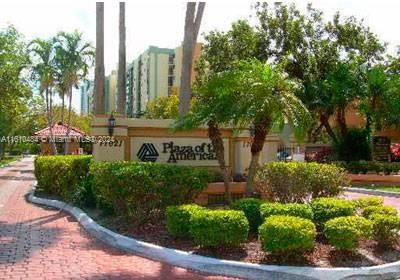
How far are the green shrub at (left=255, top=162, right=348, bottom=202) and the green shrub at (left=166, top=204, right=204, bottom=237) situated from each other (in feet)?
10.3

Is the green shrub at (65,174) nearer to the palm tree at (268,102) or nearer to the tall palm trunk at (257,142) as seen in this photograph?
the tall palm trunk at (257,142)

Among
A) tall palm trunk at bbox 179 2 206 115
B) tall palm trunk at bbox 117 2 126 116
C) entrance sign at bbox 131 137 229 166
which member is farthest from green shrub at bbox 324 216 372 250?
tall palm trunk at bbox 117 2 126 116

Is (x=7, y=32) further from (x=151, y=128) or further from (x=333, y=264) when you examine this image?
(x=333, y=264)

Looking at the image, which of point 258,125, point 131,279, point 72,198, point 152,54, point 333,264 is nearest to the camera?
point 131,279

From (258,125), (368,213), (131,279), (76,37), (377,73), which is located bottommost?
(131,279)

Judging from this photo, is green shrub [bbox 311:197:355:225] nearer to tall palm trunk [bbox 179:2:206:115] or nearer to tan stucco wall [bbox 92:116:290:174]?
tan stucco wall [bbox 92:116:290:174]

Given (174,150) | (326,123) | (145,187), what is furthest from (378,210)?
(326,123)

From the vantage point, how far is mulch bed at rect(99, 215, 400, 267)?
7266 mm

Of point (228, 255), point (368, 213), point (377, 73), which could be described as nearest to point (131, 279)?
point (228, 255)

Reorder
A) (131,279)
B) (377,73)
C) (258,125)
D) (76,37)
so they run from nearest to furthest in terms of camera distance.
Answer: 1. (131,279)
2. (258,125)
3. (377,73)
4. (76,37)

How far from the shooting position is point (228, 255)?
7.62 metres

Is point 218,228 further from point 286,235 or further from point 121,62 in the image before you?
point 121,62

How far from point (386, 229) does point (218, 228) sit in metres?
2.62

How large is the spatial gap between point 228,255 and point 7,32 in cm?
2527
